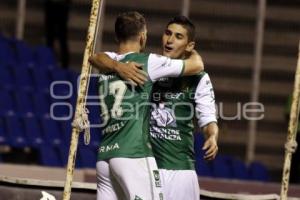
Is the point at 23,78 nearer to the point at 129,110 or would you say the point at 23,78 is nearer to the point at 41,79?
the point at 41,79

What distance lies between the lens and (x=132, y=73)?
8.13 m

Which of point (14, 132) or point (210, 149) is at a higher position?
point (210, 149)

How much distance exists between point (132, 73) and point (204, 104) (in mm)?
661

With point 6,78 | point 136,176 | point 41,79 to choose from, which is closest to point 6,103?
point 6,78

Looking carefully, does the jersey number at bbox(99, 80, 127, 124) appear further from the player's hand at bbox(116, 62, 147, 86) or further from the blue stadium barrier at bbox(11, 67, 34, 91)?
the blue stadium barrier at bbox(11, 67, 34, 91)

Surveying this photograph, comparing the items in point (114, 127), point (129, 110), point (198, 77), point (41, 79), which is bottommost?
point (41, 79)

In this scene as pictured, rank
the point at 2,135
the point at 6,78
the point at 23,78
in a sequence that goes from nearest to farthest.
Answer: the point at 2,135 → the point at 6,78 → the point at 23,78

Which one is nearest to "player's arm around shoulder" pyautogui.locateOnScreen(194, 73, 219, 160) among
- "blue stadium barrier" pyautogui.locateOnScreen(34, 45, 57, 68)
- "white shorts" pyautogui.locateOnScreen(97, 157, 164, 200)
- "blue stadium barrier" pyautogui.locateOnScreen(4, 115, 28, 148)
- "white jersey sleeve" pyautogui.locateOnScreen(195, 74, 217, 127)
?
"white jersey sleeve" pyautogui.locateOnScreen(195, 74, 217, 127)

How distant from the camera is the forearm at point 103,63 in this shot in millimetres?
8266

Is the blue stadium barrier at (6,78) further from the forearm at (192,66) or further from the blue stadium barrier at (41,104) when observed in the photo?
the forearm at (192,66)

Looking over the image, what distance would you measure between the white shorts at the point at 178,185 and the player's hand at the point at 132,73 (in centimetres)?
71

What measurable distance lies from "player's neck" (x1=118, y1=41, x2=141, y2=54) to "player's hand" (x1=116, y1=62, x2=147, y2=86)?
12cm

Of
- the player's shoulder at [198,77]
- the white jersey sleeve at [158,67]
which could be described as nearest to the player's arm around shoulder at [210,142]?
the player's shoulder at [198,77]

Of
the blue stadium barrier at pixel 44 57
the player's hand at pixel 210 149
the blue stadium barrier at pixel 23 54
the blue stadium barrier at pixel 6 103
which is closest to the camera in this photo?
the player's hand at pixel 210 149
